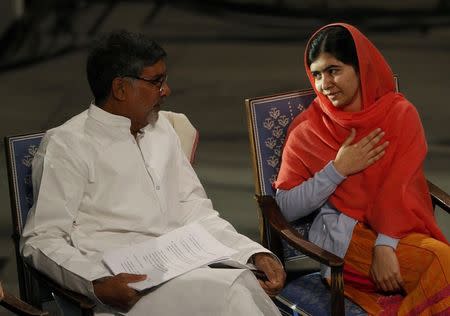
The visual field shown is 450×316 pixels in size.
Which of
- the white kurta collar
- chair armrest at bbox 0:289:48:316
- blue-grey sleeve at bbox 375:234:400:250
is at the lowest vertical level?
blue-grey sleeve at bbox 375:234:400:250

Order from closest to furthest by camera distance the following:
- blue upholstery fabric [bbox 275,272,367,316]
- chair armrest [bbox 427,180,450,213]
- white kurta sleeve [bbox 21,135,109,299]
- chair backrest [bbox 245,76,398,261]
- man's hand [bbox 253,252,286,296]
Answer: white kurta sleeve [bbox 21,135,109,299], man's hand [bbox 253,252,286,296], blue upholstery fabric [bbox 275,272,367,316], chair armrest [bbox 427,180,450,213], chair backrest [bbox 245,76,398,261]

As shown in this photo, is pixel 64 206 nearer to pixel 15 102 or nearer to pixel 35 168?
pixel 35 168

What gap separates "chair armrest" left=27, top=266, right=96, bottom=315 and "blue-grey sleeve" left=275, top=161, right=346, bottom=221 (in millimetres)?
950

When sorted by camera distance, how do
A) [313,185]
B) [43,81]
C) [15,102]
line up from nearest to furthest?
[313,185] → [15,102] → [43,81]

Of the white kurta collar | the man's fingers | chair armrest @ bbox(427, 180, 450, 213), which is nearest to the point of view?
the white kurta collar

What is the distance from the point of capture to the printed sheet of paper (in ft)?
11.8

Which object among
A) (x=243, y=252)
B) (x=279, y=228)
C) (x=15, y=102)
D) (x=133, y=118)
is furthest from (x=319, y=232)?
(x=15, y=102)

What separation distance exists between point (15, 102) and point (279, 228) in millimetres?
4839

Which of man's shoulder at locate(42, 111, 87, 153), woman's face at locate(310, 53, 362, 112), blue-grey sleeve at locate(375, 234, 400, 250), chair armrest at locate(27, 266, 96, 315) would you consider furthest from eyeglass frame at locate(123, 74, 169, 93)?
blue-grey sleeve at locate(375, 234, 400, 250)

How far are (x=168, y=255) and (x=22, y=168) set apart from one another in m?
0.69

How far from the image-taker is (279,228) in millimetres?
4070

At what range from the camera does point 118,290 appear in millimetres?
3480

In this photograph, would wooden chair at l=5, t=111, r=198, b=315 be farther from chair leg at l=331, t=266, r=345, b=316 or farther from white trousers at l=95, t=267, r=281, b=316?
chair leg at l=331, t=266, r=345, b=316

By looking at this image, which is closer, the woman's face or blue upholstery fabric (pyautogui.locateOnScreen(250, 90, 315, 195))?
the woman's face
